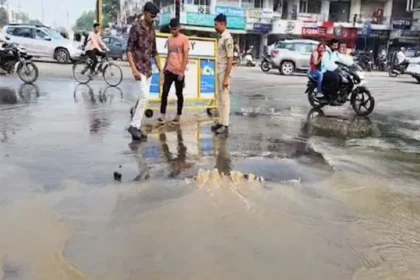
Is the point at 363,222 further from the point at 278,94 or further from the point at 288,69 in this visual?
the point at 288,69

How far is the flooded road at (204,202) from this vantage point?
3.36 meters

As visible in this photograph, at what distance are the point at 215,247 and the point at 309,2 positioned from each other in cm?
4583

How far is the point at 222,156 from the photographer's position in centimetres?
625

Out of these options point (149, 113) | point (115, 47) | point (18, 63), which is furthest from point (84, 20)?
point (149, 113)

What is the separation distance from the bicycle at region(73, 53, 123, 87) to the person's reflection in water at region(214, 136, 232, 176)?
790cm

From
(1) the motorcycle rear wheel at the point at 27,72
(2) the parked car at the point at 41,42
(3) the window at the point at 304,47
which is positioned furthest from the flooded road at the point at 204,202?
(3) the window at the point at 304,47

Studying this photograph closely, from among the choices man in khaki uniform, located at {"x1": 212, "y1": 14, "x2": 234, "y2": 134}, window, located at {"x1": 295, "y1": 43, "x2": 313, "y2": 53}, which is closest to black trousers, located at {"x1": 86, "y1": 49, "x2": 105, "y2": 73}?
man in khaki uniform, located at {"x1": 212, "y1": 14, "x2": 234, "y2": 134}

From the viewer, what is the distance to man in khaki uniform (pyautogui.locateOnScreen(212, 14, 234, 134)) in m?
7.39

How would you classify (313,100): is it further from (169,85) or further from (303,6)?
(303,6)

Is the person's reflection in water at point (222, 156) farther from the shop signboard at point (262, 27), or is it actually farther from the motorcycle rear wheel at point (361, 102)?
the shop signboard at point (262, 27)

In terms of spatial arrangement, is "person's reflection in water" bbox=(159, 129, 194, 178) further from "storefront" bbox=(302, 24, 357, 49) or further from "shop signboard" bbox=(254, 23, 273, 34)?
"storefront" bbox=(302, 24, 357, 49)

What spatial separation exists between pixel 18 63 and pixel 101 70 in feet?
7.56

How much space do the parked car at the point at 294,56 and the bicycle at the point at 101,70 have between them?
1233 cm

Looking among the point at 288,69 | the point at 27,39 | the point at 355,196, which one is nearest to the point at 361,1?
the point at 288,69
